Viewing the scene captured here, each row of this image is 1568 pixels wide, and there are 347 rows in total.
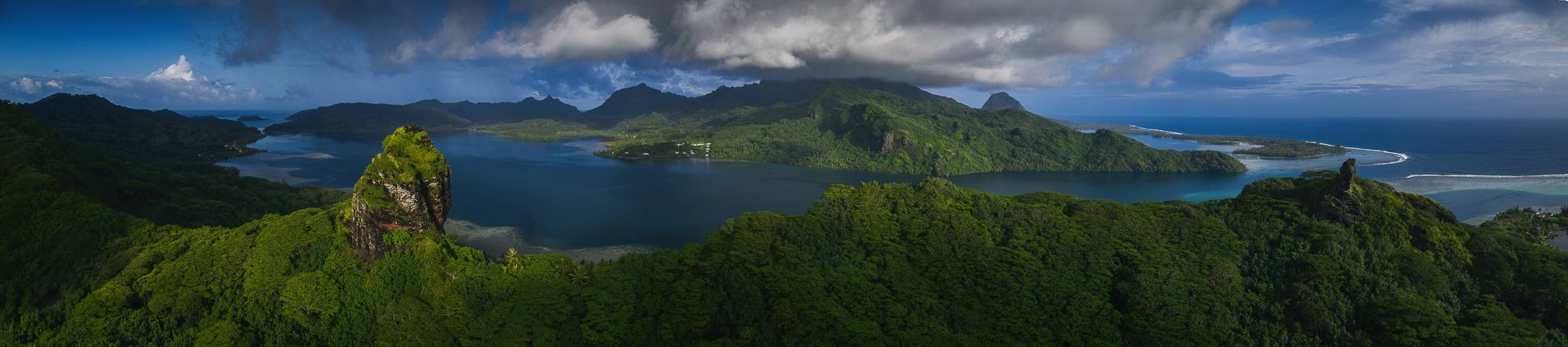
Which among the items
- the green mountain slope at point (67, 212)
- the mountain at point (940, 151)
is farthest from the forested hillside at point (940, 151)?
the green mountain slope at point (67, 212)

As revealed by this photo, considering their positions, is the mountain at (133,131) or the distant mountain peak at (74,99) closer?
the mountain at (133,131)

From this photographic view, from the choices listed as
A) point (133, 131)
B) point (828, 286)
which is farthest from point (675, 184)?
point (133, 131)

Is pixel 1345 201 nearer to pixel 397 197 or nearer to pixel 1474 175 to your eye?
pixel 397 197

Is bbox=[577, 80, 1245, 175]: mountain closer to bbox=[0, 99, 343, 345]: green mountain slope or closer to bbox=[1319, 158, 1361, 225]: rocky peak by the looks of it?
bbox=[0, 99, 343, 345]: green mountain slope

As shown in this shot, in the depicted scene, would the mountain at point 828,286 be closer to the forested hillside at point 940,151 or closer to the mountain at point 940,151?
the mountain at point 940,151

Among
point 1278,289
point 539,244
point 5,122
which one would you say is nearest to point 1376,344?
point 1278,289

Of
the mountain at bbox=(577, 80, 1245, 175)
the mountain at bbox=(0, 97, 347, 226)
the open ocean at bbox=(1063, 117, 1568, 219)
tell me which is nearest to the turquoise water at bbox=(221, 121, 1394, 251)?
the mountain at bbox=(577, 80, 1245, 175)
